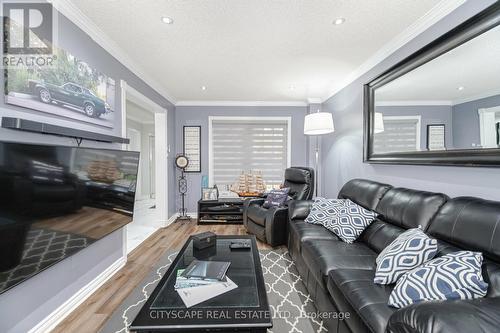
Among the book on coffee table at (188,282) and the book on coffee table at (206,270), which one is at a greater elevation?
the book on coffee table at (206,270)

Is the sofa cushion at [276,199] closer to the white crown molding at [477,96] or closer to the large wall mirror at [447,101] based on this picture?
the large wall mirror at [447,101]

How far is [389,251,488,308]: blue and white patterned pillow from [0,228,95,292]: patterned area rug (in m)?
2.12

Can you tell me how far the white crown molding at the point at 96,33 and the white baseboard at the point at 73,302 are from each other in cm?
235

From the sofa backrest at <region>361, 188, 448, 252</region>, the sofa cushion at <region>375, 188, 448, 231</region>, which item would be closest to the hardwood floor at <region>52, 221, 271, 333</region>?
the sofa backrest at <region>361, 188, 448, 252</region>

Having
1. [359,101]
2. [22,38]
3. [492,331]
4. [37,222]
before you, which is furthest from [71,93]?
[359,101]

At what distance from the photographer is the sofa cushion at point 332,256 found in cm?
157

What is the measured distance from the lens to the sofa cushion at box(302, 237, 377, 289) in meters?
1.57

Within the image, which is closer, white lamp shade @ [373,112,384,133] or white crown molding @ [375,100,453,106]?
white crown molding @ [375,100,453,106]

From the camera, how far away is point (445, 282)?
1049 millimetres

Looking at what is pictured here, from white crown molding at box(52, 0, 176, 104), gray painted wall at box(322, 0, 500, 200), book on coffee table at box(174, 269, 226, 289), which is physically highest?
white crown molding at box(52, 0, 176, 104)

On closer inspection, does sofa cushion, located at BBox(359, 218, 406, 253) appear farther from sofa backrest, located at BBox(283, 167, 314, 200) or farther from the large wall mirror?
sofa backrest, located at BBox(283, 167, 314, 200)

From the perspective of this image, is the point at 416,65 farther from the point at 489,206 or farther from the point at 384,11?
the point at 489,206

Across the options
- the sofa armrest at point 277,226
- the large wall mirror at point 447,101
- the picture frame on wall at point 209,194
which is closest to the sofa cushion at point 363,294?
the large wall mirror at point 447,101

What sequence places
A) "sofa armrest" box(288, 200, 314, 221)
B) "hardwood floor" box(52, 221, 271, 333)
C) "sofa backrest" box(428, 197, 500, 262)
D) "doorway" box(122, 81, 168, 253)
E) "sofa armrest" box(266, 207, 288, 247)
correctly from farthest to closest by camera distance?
"doorway" box(122, 81, 168, 253)
"sofa armrest" box(266, 207, 288, 247)
"sofa armrest" box(288, 200, 314, 221)
"hardwood floor" box(52, 221, 271, 333)
"sofa backrest" box(428, 197, 500, 262)
